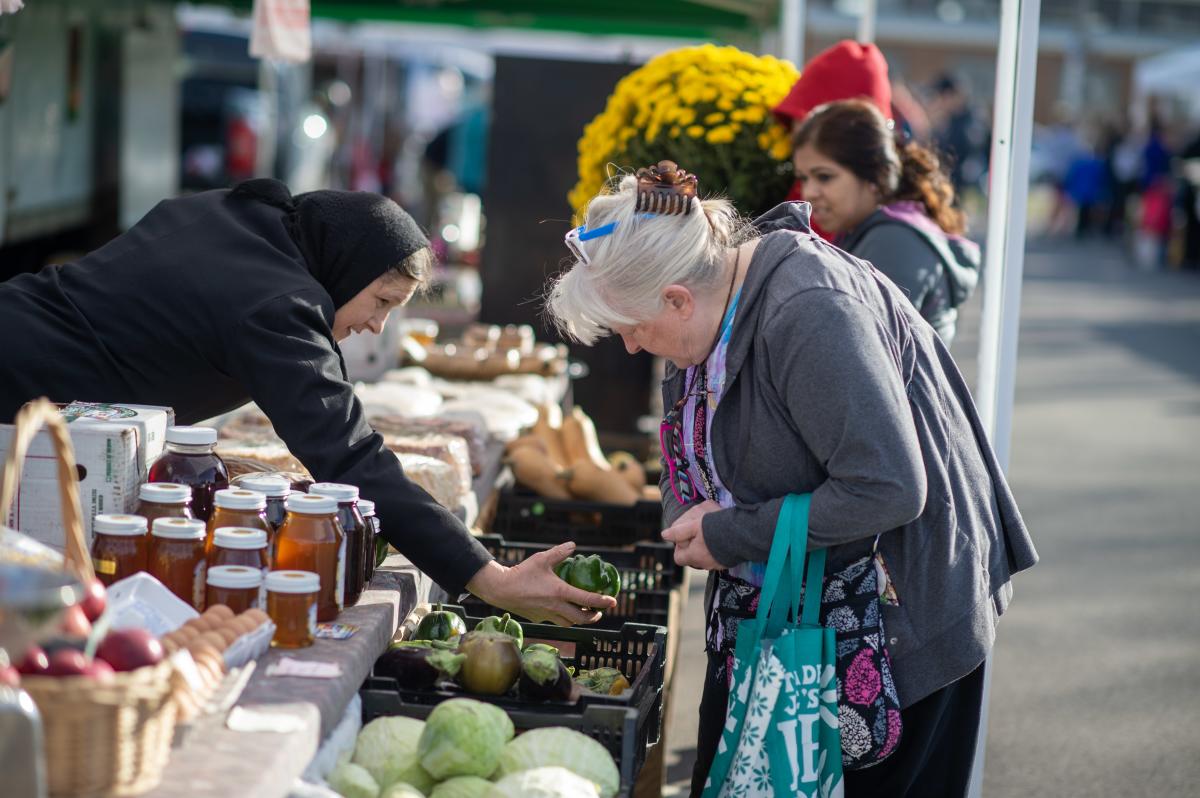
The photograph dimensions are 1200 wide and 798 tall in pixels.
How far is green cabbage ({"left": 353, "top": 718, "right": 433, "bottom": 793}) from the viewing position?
7.86 feet

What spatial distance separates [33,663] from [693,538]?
129cm

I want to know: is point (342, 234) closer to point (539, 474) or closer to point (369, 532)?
point (369, 532)

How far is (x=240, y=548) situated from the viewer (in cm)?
236

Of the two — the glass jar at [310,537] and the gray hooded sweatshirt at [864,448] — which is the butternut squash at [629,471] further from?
the glass jar at [310,537]

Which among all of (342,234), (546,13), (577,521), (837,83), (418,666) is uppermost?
(546,13)

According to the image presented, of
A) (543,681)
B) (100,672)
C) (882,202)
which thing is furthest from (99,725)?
(882,202)

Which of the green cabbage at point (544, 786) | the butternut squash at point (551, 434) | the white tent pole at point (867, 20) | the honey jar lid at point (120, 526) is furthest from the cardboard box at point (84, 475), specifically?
the white tent pole at point (867, 20)

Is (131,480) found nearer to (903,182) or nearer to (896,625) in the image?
(896,625)

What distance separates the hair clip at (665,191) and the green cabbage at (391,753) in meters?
1.04

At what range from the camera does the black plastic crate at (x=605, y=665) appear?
2541 millimetres

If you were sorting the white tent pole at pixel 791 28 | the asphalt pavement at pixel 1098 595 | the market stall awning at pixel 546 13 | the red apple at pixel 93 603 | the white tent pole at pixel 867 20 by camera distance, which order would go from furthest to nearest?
1. the market stall awning at pixel 546 13
2. the white tent pole at pixel 791 28
3. the white tent pole at pixel 867 20
4. the asphalt pavement at pixel 1098 595
5. the red apple at pixel 93 603

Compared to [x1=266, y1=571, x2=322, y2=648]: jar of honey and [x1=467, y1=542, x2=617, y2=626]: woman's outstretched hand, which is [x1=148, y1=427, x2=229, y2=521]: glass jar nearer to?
[x1=266, y1=571, x2=322, y2=648]: jar of honey

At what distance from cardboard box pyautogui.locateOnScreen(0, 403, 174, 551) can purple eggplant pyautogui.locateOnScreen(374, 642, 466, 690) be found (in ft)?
1.83

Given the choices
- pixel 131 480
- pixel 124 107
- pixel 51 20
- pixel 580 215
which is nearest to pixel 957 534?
pixel 131 480
